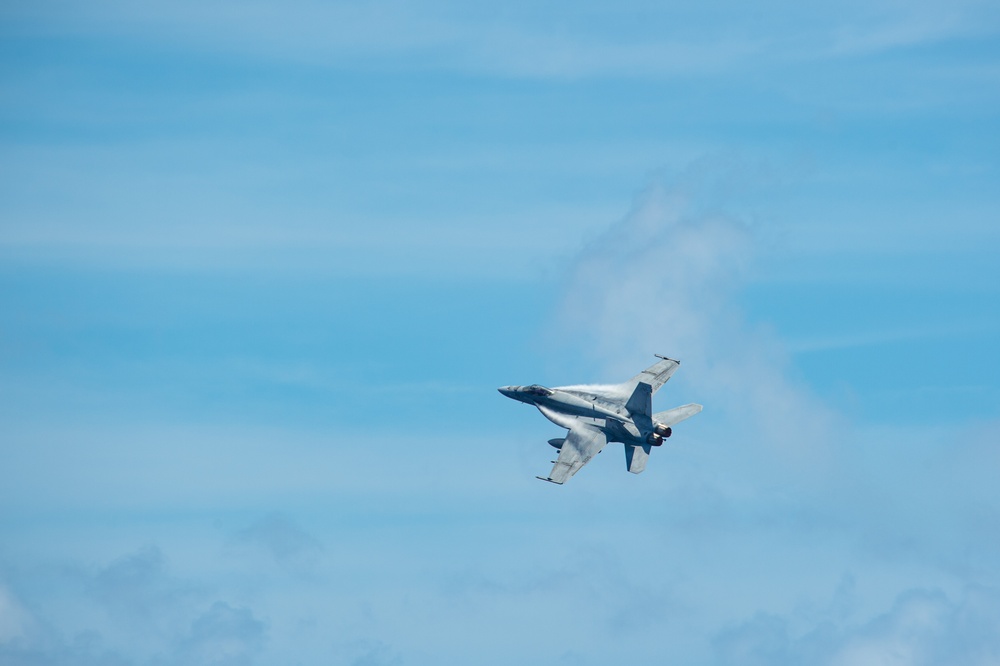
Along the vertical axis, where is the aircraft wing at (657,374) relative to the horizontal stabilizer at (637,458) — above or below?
above

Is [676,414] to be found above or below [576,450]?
above

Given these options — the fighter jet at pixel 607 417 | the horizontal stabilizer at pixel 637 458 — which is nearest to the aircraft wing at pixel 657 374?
the fighter jet at pixel 607 417

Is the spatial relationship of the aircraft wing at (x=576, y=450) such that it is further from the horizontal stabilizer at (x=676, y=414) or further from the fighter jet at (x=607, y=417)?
the horizontal stabilizer at (x=676, y=414)

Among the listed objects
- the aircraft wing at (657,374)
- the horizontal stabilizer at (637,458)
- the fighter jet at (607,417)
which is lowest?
the horizontal stabilizer at (637,458)

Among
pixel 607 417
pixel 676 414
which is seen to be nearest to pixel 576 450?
pixel 607 417

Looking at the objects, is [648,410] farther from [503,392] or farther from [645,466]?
[503,392]

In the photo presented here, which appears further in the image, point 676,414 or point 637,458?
point 676,414

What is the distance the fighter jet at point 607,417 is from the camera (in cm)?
15850

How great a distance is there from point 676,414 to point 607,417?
8143 millimetres

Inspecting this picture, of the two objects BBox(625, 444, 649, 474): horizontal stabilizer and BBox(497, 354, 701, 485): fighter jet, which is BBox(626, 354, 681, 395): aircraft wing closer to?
BBox(497, 354, 701, 485): fighter jet

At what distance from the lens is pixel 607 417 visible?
16025 centimetres

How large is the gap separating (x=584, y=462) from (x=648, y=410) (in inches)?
348

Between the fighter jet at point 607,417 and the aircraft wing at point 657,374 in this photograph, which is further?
the aircraft wing at point 657,374

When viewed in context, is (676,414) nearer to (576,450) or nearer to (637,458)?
(637,458)
